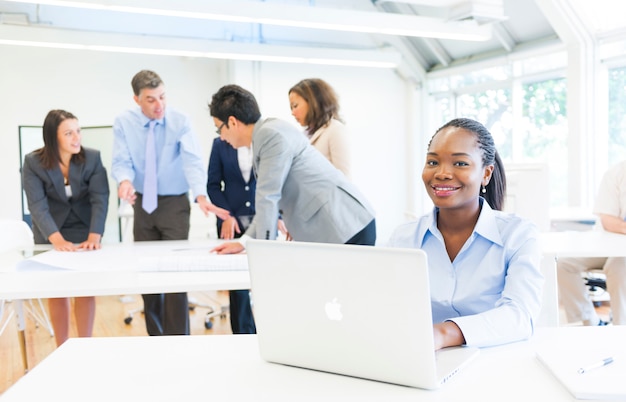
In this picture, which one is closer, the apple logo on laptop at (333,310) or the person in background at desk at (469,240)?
the apple logo on laptop at (333,310)

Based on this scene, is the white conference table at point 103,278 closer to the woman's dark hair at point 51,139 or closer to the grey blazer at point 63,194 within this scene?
the grey blazer at point 63,194

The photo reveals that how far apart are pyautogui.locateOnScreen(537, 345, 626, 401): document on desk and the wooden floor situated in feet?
10.1

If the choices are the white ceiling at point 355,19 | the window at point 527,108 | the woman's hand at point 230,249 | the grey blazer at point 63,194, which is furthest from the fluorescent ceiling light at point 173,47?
the woman's hand at point 230,249

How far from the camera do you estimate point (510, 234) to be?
64.5 inches

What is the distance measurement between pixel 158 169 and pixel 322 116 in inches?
36.2

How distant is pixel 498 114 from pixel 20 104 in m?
5.29

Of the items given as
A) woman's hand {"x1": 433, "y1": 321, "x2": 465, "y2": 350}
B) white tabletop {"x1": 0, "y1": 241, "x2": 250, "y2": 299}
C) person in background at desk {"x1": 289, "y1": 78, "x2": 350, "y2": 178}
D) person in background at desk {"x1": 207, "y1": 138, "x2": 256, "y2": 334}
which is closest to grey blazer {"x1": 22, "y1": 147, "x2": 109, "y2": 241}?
white tabletop {"x1": 0, "y1": 241, "x2": 250, "y2": 299}

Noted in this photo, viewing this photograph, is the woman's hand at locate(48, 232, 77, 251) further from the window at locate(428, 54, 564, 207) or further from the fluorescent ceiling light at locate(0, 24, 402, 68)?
the window at locate(428, 54, 564, 207)

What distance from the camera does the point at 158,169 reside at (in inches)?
134

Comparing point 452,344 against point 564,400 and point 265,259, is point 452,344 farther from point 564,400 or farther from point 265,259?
point 265,259

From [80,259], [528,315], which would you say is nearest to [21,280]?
[80,259]

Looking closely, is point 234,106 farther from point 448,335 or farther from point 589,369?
point 589,369

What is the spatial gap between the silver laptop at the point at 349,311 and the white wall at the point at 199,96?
250 inches

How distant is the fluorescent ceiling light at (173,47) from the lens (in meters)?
5.55
